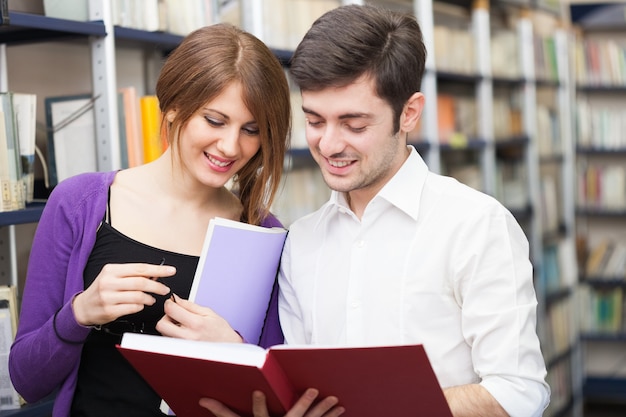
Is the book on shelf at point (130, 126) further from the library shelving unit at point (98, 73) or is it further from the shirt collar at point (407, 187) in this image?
the shirt collar at point (407, 187)

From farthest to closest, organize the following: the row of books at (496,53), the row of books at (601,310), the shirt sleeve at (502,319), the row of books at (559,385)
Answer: the row of books at (601,310)
the row of books at (559,385)
the row of books at (496,53)
the shirt sleeve at (502,319)

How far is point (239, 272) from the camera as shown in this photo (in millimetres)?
1604

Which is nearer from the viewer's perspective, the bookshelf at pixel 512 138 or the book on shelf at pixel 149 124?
the book on shelf at pixel 149 124

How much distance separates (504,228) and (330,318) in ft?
1.25

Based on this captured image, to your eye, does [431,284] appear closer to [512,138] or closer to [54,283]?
[54,283]

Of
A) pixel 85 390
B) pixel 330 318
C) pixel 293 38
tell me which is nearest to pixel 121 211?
pixel 85 390

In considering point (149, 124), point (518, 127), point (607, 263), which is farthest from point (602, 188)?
point (149, 124)

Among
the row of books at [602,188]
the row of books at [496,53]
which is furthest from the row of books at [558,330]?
the row of books at [496,53]

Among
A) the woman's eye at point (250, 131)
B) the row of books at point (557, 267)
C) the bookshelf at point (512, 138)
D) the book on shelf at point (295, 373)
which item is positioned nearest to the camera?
the book on shelf at point (295, 373)

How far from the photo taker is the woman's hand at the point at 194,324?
1.45 metres

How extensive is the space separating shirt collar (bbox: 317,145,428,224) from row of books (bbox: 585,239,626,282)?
467cm

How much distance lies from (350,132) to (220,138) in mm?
271

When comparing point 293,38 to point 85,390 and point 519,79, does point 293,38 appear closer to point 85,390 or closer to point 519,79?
point 85,390

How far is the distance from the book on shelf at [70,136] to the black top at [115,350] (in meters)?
0.59
